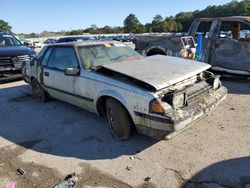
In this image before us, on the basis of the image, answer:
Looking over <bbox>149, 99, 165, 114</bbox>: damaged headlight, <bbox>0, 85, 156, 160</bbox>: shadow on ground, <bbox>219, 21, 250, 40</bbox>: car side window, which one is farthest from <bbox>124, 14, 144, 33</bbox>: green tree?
<bbox>149, 99, 165, 114</bbox>: damaged headlight

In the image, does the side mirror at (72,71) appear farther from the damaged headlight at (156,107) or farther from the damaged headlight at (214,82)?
the damaged headlight at (214,82)

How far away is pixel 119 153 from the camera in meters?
4.05

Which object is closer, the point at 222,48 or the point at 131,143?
Result: the point at 131,143

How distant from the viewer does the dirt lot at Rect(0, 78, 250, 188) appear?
338cm

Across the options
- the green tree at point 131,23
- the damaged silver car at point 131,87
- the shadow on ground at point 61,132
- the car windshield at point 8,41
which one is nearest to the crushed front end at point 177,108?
the damaged silver car at point 131,87

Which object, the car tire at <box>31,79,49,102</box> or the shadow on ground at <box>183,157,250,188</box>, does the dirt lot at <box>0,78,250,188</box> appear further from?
the car tire at <box>31,79,49,102</box>

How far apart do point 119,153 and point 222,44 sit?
530 centimetres

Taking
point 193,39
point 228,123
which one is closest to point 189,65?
point 228,123

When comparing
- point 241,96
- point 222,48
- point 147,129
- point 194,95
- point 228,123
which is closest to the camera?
point 147,129

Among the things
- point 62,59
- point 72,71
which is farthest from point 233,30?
point 72,71

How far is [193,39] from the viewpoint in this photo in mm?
8688

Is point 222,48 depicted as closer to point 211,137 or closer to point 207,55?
point 207,55

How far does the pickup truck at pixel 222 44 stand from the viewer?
24.8 ft

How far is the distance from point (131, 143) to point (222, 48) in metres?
4.92
